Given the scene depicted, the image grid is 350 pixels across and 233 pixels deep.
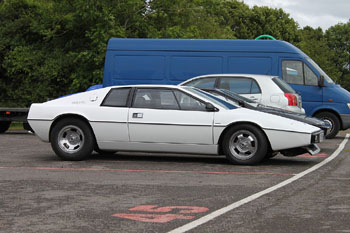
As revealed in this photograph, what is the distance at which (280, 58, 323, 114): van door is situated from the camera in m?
18.5

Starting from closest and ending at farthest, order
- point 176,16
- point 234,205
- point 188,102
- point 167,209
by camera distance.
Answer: point 167,209 → point 234,205 → point 188,102 → point 176,16

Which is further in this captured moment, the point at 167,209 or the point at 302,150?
the point at 302,150

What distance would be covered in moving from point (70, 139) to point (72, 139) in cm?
4

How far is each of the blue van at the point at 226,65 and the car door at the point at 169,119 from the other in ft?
22.9

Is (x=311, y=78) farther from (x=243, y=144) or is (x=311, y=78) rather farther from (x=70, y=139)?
(x=70, y=139)

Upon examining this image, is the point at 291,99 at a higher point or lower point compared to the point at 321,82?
lower

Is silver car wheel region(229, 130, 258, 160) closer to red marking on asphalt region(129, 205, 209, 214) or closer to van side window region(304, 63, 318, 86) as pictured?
red marking on asphalt region(129, 205, 209, 214)

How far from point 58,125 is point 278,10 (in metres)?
59.5

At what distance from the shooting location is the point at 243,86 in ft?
53.0

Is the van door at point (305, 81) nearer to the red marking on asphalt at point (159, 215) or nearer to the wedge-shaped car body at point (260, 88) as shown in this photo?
the wedge-shaped car body at point (260, 88)

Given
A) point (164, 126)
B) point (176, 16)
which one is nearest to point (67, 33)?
point (176, 16)

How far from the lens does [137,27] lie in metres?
33.1

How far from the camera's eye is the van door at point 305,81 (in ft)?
60.8

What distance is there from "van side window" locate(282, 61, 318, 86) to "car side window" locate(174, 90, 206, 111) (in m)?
7.36
